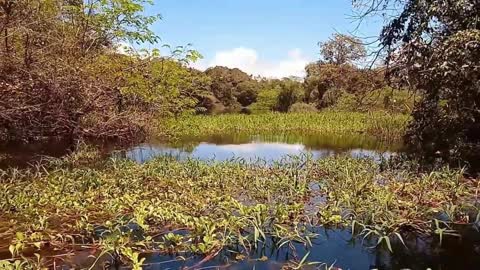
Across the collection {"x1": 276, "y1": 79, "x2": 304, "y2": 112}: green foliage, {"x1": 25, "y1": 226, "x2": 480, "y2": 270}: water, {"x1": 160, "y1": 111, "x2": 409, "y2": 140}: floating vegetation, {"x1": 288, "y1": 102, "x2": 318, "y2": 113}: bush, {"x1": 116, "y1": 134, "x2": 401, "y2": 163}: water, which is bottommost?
{"x1": 25, "y1": 226, "x2": 480, "y2": 270}: water

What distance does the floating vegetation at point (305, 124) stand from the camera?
1747 centimetres

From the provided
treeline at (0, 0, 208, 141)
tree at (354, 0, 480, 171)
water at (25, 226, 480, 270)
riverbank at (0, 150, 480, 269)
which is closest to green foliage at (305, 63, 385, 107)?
tree at (354, 0, 480, 171)

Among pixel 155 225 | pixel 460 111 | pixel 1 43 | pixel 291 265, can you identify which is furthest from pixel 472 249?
pixel 1 43

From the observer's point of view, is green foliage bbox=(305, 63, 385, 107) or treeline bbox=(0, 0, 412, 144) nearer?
treeline bbox=(0, 0, 412, 144)

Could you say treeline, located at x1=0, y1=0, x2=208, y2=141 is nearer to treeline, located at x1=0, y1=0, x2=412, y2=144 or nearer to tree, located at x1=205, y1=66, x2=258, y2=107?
treeline, located at x1=0, y1=0, x2=412, y2=144

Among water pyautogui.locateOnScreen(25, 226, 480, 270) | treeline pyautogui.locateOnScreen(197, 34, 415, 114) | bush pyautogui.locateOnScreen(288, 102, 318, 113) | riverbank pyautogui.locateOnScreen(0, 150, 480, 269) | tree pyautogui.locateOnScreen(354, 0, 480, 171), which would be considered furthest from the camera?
bush pyautogui.locateOnScreen(288, 102, 318, 113)

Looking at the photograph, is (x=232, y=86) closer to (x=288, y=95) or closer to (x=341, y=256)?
(x=288, y=95)

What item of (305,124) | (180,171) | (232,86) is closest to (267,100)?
(232,86)

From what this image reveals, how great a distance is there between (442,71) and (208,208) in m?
4.39

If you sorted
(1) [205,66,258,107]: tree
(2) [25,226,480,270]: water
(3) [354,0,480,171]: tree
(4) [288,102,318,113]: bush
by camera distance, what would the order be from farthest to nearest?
(1) [205,66,258,107]: tree, (4) [288,102,318,113]: bush, (3) [354,0,480,171]: tree, (2) [25,226,480,270]: water

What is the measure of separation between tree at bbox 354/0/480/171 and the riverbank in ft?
4.68

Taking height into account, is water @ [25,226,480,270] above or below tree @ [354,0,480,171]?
below

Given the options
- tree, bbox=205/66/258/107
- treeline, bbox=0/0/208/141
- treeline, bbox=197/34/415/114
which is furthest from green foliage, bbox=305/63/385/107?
tree, bbox=205/66/258/107

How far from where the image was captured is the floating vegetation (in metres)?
17.5
